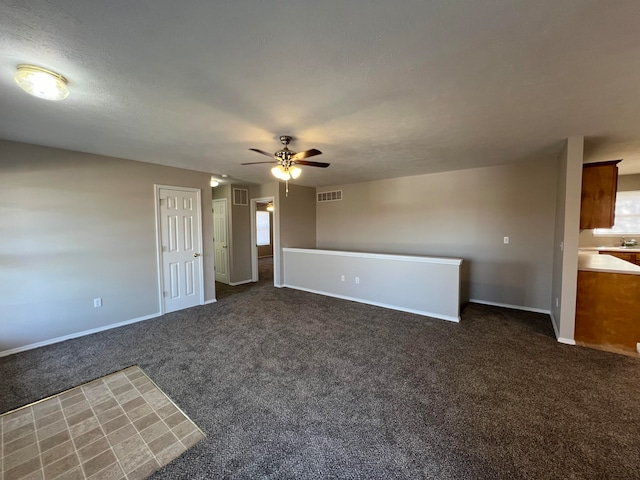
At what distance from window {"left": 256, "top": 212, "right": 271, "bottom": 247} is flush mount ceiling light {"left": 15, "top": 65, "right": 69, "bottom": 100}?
8.58 meters

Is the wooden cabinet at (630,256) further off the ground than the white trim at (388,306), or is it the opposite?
the wooden cabinet at (630,256)

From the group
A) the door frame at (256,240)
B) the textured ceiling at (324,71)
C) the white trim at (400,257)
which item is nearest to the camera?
the textured ceiling at (324,71)

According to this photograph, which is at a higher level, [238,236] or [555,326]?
[238,236]

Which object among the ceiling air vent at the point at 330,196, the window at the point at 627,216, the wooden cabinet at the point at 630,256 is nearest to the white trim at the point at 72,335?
the ceiling air vent at the point at 330,196

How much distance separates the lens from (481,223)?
461 centimetres

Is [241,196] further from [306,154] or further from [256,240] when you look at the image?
[306,154]

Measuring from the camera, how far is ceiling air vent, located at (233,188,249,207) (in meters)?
6.17

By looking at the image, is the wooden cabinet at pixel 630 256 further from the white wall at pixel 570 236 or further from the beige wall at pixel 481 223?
the white wall at pixel 570 236

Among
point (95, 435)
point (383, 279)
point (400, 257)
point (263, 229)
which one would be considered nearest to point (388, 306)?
point (383, 279)

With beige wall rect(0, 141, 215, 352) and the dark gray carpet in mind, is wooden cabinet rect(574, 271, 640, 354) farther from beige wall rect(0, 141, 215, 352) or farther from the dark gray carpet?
beige wall rect(0, 141, 215, 352)

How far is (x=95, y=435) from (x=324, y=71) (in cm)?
304

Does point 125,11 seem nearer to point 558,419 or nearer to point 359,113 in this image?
point 359,113

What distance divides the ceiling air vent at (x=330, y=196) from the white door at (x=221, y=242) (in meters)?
2.37

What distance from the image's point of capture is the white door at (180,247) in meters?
4.30
